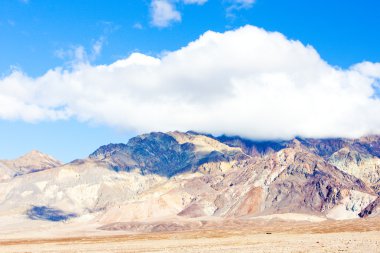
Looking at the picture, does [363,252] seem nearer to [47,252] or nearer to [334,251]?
[334,251]

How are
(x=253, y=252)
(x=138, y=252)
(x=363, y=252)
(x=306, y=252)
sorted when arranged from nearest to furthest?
(x=363, y=252) < (x=306, y=252) < (x=253, y=252) < (x=138, y=252)

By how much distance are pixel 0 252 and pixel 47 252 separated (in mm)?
14946

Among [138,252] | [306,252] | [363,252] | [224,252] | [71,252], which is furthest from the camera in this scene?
[71,252]

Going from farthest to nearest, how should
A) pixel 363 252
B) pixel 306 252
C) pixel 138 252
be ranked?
pixel 138 252 → pixel 306 252 → pixel 363 252

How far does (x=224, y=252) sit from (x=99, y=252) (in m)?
28.8

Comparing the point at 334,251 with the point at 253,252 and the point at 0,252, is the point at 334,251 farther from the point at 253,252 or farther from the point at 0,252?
the point at 0,252

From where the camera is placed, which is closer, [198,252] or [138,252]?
[198,252]

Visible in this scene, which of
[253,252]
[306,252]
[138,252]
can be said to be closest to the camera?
[306,252]

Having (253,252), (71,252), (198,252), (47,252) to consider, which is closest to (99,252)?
(71,252)

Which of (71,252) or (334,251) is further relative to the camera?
(71,252)

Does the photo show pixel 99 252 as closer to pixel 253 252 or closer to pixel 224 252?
pixel 224 252

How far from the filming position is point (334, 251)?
214 ft

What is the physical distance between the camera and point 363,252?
61750 millimetres

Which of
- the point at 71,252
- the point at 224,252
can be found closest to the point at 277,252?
the point at 224,252
